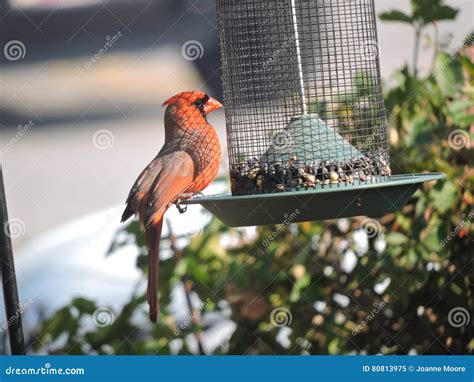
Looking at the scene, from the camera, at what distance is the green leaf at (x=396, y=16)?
3.57 metres

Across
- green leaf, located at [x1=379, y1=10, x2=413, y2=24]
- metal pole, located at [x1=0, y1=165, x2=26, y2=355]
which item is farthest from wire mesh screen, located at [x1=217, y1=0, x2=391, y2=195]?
metal pole, located at [x1=0, y1=165, x2=26, y2=355]

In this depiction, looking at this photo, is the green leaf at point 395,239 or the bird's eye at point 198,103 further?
the green leaf at point 395,239

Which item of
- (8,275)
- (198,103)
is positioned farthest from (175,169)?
(8,275)

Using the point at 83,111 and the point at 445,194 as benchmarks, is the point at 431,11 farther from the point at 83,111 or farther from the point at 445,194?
the point at 83,111

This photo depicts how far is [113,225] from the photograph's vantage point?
384 cm

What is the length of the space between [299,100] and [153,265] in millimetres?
824

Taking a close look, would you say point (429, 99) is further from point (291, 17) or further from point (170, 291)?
point (170, 291)

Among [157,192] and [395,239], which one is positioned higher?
[157,192]

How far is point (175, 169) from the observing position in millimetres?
2979

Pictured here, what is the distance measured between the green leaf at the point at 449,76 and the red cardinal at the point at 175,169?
0.90 m

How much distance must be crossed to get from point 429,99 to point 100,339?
170 cm

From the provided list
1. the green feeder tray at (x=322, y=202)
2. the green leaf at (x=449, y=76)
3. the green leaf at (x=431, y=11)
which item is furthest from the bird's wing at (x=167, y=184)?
the green leaf at (x=431, y=11)

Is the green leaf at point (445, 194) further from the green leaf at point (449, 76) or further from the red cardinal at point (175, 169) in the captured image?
the red cardinal at point (175, 169)

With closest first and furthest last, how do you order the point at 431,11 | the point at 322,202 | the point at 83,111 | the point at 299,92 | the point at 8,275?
1. the point at 322,202
2. the point at 8,275
3. the point at 299,92
4. the point at 431,11
5. the point at 83,111
